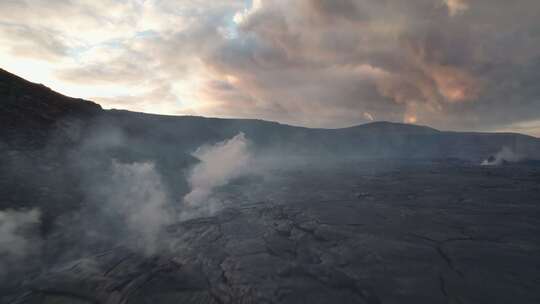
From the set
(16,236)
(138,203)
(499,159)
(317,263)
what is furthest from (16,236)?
(499,159)

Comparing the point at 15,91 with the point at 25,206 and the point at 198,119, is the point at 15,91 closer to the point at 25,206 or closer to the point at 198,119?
the point at 25,206

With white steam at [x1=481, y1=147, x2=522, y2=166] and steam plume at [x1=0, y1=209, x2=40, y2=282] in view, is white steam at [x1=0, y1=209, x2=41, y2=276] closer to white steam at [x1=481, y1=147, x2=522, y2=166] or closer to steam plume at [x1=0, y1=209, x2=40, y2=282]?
steam plume at [x1=0, y1=209, x2=40, y2=282]

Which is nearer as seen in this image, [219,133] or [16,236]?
[16,236]

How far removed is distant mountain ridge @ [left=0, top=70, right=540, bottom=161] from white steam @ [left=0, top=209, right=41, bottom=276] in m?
4.89

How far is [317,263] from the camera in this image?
26.3 ft

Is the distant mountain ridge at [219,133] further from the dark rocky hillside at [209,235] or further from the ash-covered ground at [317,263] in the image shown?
the ash-covered ground at [317,263]

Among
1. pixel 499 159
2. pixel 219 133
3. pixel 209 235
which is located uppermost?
pixel 219 133

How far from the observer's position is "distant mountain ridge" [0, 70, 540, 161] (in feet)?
46.9

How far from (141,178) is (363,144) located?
152 m

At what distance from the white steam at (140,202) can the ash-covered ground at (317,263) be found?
2.26ft

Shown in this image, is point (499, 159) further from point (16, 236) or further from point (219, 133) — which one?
point (16, 236)

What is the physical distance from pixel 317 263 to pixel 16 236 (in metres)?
10.8

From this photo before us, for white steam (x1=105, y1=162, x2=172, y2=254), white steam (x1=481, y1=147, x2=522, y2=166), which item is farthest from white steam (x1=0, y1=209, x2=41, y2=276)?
white steam (x1=481, y1=147, x2=522, y2=166)

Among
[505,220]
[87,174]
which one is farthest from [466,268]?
[87,174]
